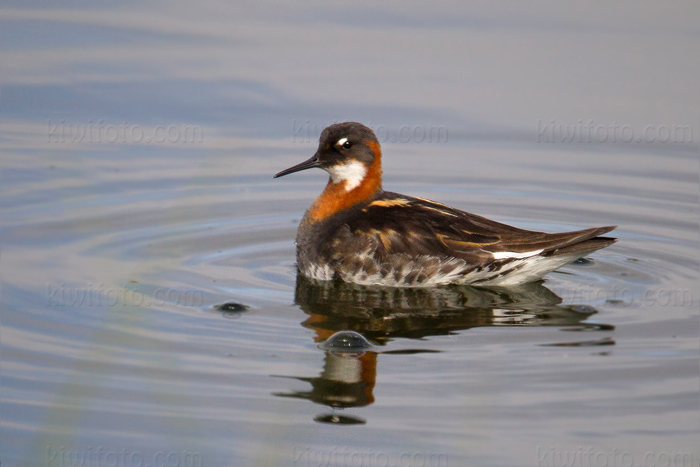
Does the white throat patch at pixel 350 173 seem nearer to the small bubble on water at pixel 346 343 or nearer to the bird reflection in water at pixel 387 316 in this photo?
the bird reflection in water at pixel 387 316

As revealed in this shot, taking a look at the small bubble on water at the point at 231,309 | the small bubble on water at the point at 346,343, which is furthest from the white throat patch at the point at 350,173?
the small bubble on water at the point at 346,343

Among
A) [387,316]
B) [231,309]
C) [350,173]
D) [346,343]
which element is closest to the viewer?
[346,343]

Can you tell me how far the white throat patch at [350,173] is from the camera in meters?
11.3

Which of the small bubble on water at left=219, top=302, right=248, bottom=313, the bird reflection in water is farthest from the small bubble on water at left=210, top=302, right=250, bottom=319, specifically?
the bird reflection in water

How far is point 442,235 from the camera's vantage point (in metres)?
10.7

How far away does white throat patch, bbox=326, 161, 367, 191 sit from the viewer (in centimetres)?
1131

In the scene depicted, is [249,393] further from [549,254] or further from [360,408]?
[549,254]

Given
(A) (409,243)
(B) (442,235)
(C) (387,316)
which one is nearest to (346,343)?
(C) (387,316)

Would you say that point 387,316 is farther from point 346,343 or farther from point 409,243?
point 409,243

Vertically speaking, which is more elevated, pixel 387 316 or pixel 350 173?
pixel 350 173

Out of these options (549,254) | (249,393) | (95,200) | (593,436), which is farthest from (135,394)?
(95,200)

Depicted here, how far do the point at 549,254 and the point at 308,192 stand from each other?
3825mm

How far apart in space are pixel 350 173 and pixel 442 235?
1.19m

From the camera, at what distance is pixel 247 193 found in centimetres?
1317
